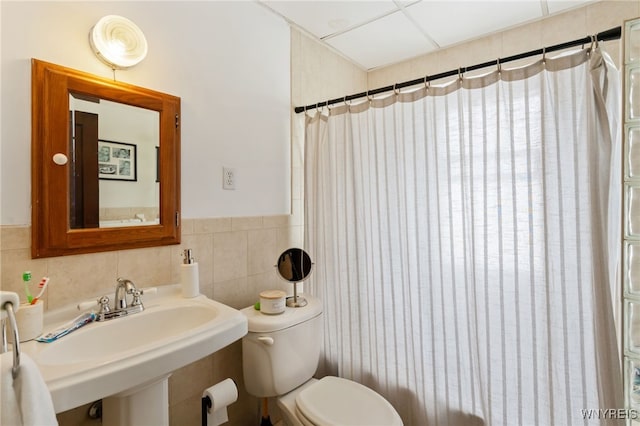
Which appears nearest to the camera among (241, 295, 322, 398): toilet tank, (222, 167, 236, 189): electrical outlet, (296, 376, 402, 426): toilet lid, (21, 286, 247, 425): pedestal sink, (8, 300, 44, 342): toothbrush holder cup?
(21, 286, 247, 425): pedestal sink

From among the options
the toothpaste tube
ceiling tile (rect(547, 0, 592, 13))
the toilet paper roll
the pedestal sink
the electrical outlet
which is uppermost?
ceiling tile (rect(547, 0, 592, 13))

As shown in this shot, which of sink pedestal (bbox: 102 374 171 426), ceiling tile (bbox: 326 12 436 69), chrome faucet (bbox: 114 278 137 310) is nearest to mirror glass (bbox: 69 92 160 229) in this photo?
chrome faucet (bbox: 114 278 137 310)

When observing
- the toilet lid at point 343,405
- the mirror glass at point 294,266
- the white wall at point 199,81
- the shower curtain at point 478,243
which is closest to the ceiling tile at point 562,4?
the shower curtain at point 478,243

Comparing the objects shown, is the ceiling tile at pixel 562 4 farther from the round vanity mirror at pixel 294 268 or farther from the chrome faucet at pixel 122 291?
the chrome faucet at pixel 122 291

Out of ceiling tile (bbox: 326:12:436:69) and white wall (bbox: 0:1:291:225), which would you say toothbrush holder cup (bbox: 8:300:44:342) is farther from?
ceiling tile (bbox: 326:12:436:69)

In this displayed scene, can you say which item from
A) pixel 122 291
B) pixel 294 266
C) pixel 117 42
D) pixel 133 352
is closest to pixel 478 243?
pixel 294 266

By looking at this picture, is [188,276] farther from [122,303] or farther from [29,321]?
[29,321]

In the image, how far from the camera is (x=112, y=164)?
1211 mm

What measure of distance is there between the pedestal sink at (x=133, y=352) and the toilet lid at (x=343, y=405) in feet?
1.78

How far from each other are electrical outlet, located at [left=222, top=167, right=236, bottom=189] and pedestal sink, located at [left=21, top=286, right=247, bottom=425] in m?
0.53

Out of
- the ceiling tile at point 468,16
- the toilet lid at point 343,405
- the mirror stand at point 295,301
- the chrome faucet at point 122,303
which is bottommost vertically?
the toilet lid at point 343,405

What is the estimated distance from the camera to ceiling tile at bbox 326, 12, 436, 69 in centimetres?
191

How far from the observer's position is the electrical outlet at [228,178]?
156 centimetres

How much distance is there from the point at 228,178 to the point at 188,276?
523mm
